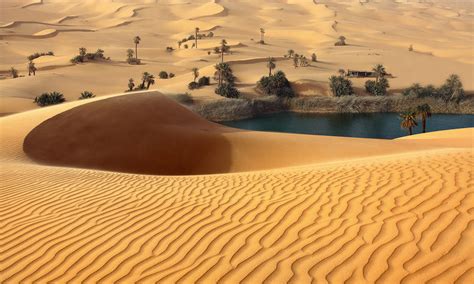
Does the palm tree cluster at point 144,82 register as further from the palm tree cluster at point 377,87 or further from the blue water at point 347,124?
the palm tree cluster at point 377,87

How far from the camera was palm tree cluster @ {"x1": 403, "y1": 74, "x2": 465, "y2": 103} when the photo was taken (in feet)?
157

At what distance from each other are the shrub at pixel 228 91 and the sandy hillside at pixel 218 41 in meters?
1.19

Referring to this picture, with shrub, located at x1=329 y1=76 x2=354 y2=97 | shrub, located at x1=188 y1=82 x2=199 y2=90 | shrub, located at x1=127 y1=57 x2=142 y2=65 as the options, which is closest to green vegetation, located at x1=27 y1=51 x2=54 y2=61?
shrub, located at x1=127 y1=57 x2=142 y2=65

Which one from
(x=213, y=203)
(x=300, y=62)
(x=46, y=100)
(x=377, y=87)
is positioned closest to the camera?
(x=213, y=203)

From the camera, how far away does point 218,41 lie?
280ft

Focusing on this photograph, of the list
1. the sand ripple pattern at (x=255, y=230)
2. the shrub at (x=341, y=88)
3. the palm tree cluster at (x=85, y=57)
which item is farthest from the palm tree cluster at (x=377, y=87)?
the sand ripple pattern at (x=255, y=230)

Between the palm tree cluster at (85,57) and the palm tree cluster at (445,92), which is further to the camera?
the palm tree cluster at (85,57)

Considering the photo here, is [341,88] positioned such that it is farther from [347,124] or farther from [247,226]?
[247,226]

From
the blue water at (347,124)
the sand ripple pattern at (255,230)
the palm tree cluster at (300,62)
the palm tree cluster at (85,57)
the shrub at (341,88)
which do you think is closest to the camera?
the sand ripple pattern at (255,230)

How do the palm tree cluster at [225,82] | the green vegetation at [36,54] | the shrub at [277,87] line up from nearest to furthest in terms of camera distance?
the palm tree cluster at [225,82] < the shrub at [277,87] < the green vegetation at [36,54]

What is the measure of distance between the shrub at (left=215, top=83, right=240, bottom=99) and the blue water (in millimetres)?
3996

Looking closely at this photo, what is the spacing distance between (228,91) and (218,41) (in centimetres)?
3970

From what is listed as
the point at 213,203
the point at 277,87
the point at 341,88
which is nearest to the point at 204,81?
the point at 277,87

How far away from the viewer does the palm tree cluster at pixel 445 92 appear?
157 ft
